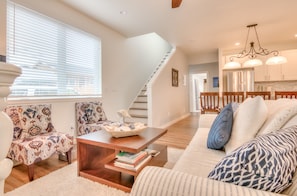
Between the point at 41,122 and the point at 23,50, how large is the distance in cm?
111

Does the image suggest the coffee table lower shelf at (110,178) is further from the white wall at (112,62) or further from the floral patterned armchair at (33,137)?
the white wall at (112,62)

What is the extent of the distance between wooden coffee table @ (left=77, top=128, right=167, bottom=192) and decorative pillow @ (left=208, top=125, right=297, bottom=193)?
39.0 inches

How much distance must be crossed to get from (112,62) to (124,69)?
0.50 m

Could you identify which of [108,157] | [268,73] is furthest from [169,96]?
[108,157]

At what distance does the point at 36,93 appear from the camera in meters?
2.66

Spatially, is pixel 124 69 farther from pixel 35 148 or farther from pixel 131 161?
pixel 131 161

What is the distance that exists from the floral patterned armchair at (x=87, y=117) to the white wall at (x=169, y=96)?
139 cm

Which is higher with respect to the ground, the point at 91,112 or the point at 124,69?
the point at 124,69

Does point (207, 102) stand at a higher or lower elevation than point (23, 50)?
lower

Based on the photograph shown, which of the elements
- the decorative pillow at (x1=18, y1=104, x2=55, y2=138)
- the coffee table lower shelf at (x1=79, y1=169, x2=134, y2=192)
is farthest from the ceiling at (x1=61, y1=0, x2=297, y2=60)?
the coffee table lower shelf at (x1=79, y1=169, x2=134, y2=192)

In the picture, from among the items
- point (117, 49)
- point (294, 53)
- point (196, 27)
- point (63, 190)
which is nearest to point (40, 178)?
point (63, 190)

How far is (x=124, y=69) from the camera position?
459 centimetres

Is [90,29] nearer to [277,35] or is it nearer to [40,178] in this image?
[40,178]

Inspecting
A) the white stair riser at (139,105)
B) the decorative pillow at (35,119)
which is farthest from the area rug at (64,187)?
the white stair riser at (139,105)
